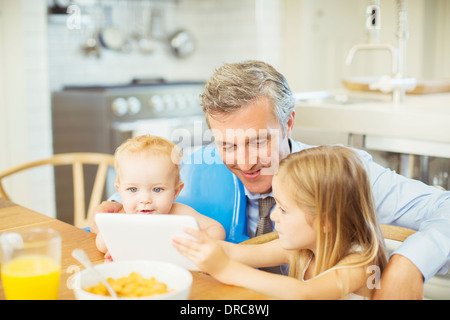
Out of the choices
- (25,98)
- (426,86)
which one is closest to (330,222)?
(426,86)

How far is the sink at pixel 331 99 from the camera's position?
10.0ft

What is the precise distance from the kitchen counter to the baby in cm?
125

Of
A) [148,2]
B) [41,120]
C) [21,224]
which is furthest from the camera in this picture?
[148,2]

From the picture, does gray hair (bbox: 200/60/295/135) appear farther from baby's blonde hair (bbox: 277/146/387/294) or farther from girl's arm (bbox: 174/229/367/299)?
girl's arm (bbox: 174/229/367/299)

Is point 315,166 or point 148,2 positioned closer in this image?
point 315,166

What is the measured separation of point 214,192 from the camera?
2.07 m

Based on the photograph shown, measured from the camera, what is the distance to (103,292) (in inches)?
39.8

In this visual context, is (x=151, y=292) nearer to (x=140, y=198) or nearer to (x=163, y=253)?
(x=163, y=253)

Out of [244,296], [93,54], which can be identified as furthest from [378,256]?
[93,54]

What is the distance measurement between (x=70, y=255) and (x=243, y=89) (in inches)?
26.9

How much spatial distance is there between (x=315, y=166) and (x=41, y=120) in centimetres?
302

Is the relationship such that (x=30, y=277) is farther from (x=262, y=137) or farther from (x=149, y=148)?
(x=262, y=137)

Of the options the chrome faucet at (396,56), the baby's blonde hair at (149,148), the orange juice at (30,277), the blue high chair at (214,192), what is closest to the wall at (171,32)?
the chrome faucet at (396,56)

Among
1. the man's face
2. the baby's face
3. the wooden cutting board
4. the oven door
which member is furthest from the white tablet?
the oven door
